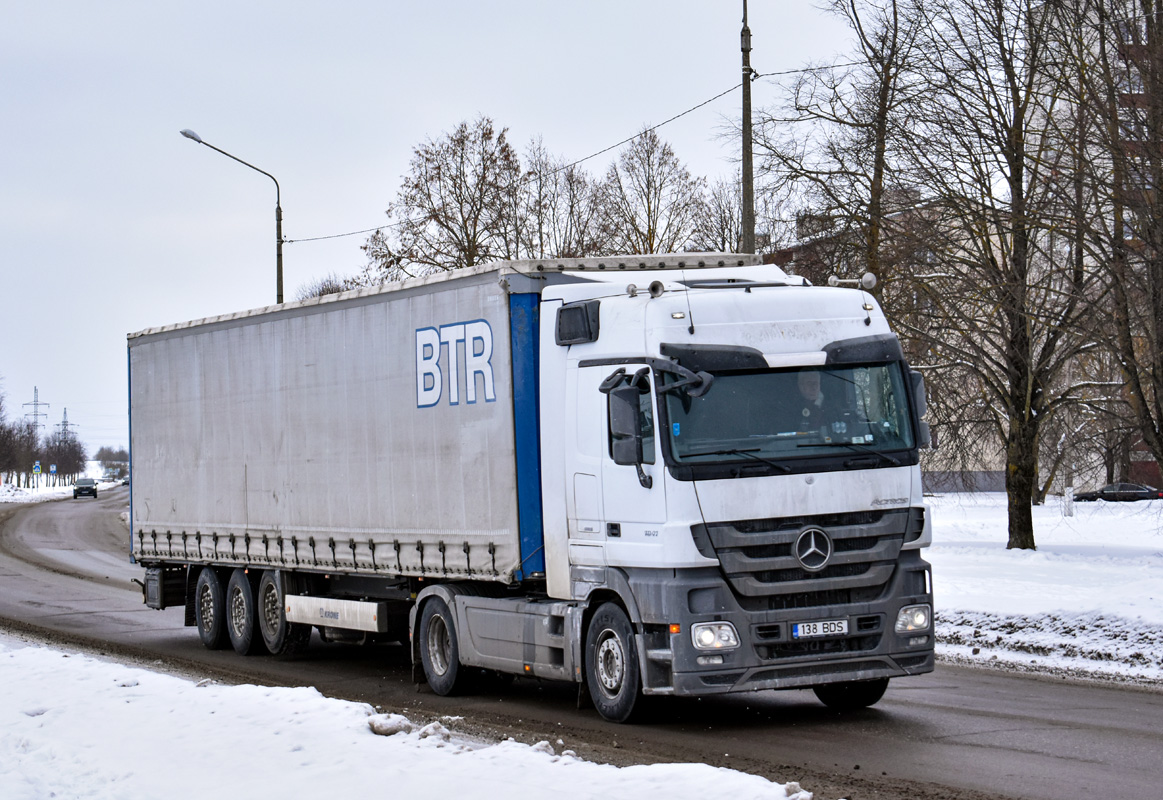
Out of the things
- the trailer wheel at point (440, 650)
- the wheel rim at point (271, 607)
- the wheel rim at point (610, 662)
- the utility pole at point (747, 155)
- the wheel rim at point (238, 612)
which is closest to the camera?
the wheel rim at point (610, 662)

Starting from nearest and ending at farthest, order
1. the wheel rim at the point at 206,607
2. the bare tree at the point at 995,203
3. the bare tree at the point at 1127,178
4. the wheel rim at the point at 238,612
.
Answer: the wheel rim at the point at 238,612
the wheel rim at the point at 206,607
the bare tree at the point at 1127,178
the bare tree at the point at 995,203

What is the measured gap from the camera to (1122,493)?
63312 mm

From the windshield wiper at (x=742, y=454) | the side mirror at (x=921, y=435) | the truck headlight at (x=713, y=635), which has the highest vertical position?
the side mirror at (x=921, y=435)

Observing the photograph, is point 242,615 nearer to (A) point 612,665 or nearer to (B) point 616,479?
(A) point 612,665

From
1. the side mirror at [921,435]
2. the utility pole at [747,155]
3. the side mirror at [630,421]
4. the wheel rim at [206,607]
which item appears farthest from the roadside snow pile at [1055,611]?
the wheel rim at [206,607]

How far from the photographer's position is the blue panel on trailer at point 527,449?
10.8 meters

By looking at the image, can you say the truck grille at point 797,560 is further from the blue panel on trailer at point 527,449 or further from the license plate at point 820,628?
the blue panel on trailer at point 527,449

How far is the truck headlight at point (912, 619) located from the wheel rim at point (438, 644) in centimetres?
414

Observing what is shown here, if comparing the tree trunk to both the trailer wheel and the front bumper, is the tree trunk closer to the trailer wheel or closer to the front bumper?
the trailer wheel

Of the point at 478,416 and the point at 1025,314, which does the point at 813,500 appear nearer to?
the point at 478,416

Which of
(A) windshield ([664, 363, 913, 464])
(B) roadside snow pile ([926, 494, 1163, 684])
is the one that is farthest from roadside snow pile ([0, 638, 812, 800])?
(B) roadside snow pile ([926, 494, 1163, 684])

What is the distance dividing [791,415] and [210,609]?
31.1ft

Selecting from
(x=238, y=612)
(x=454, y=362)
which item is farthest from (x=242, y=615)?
(x=454, y=362)

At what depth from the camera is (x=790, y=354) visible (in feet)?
32.0
